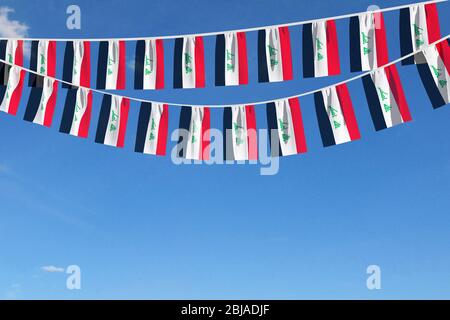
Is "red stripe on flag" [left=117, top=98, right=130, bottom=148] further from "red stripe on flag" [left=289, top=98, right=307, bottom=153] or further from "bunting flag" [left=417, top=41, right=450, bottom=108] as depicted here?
"bunting flag" [left=417, top=41, right=450, bottom=108]

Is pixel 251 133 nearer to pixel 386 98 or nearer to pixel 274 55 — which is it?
pixel 274 55

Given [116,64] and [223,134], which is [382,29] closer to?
[223,134]

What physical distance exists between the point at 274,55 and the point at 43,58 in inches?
170

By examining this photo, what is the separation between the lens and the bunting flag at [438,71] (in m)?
9.52

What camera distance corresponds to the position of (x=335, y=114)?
10.5 metres

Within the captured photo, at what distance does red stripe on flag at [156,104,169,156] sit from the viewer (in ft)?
38.4

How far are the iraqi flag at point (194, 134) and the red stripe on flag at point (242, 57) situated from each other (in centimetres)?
116

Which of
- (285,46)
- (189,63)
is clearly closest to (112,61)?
(189,63)

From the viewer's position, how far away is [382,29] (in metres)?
9.80

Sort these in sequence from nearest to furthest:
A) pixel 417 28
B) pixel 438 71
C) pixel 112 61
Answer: pixel 438 71
pixel 417 28
pixel 112 61

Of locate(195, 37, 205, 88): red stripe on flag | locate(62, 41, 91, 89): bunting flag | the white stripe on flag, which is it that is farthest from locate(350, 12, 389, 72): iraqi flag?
locate(62, 41, 91, 89): bunting flag

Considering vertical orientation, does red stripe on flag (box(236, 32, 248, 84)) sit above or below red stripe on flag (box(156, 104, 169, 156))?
above

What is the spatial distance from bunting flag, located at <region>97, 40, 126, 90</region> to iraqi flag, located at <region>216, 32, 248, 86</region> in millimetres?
1842

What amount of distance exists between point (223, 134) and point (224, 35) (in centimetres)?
187
